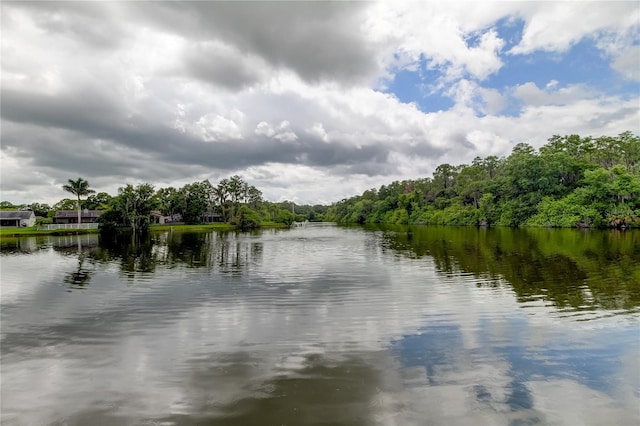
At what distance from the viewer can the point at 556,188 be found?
75.2 metres

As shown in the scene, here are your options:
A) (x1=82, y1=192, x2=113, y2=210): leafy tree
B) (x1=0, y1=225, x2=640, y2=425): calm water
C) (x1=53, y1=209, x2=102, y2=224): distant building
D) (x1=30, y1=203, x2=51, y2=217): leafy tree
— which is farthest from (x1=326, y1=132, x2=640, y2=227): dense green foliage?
(x1=30, y1=203, x2=51, y2=217): leafy tree

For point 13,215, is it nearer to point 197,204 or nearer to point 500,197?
point 197,204

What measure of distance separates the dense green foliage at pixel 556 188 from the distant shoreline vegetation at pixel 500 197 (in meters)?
0.16

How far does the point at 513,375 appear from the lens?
7.30 meters

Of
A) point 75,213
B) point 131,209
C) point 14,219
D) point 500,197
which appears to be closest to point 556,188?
point 500,197

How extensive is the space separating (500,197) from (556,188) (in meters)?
15.9

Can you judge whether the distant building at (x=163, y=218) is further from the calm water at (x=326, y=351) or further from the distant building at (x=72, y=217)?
the calm water at (x=326, y=351)

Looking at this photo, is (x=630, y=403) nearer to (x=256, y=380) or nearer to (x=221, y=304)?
(x=256, y=380)

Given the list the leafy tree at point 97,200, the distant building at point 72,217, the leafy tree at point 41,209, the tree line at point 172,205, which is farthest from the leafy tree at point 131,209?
the leafy tree at point 41,209

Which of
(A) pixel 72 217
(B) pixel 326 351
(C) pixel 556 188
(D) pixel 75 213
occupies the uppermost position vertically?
(C) pixel 556 188

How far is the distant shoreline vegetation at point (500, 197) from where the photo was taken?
64312mm

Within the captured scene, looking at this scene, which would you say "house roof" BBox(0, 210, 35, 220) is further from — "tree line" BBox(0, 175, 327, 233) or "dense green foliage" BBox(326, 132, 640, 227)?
"dense green foliage" BBox(326, 132, 640, 227)

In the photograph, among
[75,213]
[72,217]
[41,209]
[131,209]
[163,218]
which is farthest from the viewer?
[41,209]

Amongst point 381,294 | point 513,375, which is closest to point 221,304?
point 381,294
